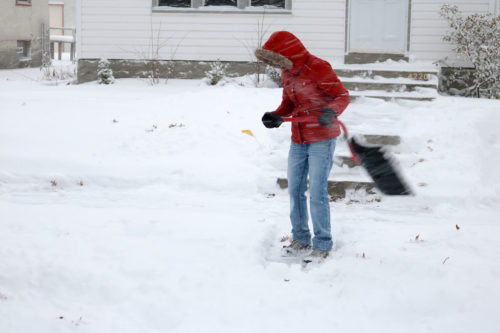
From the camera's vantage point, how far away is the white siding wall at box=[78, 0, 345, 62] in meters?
13.3

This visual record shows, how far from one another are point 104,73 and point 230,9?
3.34 meters

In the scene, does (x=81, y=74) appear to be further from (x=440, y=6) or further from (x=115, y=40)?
(x=440, y=6)

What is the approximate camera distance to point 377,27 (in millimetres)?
13281

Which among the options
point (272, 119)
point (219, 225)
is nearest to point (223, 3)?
point (219, 225)

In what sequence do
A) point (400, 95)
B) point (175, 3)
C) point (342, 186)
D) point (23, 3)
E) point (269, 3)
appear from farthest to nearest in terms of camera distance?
point (23, 3)
point (175, 3)
point (269, 3)
point (400, 95)
point (342, 186)

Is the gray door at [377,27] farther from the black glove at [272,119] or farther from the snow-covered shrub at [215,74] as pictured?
the black glove at [272,119]

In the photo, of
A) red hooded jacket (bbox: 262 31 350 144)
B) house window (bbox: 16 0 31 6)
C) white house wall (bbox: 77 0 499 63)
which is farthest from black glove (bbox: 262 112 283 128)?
house window (bbox: 16 0 31 6)

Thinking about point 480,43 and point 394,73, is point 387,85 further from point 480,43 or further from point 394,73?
point 480,43

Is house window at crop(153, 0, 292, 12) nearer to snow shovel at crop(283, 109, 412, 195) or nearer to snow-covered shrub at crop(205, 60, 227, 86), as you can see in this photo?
snow-covered shrub at crop(205, 60, 227, 86)

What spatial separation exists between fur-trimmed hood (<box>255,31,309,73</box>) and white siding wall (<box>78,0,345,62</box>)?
876 cm

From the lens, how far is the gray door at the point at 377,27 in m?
13.2

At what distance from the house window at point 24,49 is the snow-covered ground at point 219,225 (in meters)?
14.3

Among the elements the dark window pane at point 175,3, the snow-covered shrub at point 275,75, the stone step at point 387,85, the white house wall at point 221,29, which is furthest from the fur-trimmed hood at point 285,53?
the dark window pane at point 175,3

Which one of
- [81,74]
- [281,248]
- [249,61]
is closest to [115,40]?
[81,74]
